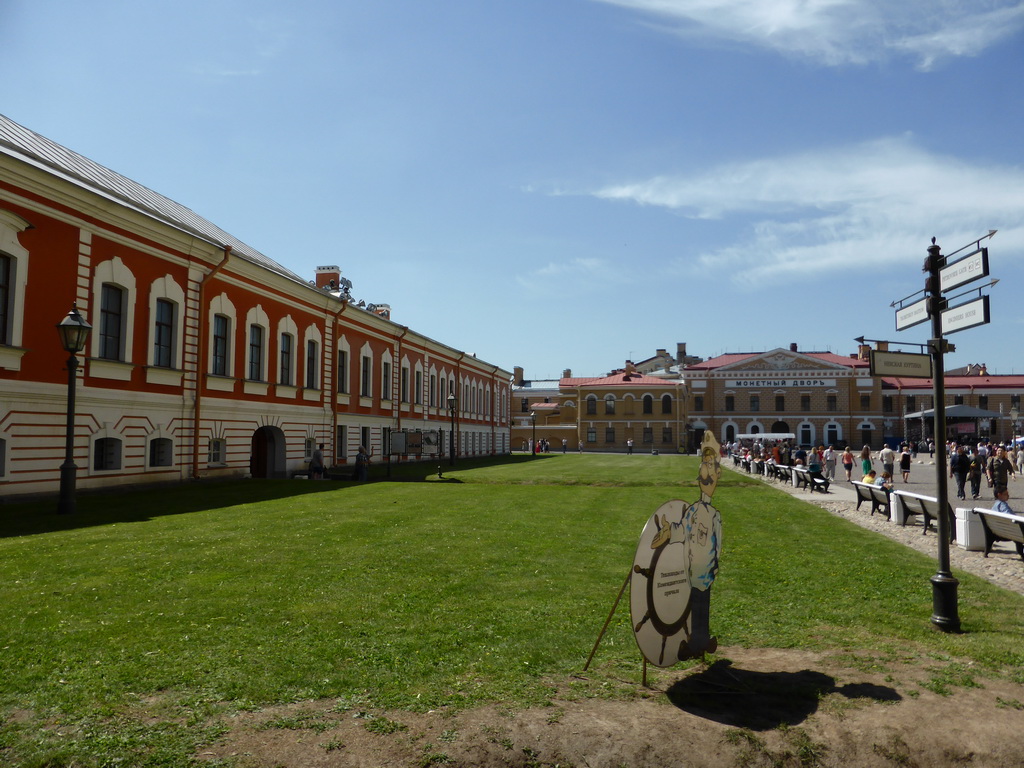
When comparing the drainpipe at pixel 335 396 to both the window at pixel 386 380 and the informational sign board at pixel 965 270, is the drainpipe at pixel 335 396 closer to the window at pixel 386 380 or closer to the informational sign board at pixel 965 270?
the window at pixel 386 380

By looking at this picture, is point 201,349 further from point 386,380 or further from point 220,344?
point 386,380

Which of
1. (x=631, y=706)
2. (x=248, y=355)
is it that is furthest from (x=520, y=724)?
(x=248, y=355)

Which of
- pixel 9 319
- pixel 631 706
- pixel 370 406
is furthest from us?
pixel 370 406

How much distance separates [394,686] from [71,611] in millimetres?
3812

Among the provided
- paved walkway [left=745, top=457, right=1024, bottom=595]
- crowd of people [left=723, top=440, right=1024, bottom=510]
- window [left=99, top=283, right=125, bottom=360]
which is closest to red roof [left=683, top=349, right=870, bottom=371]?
crowd of people [left=723, top=440, right=1024, bottom=510]

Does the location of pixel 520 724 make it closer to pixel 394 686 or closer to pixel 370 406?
pixel 394 686

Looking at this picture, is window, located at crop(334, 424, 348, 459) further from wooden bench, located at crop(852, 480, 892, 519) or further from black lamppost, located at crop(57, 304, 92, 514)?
wooden bench, located at crop(852, 480, 892, 519)

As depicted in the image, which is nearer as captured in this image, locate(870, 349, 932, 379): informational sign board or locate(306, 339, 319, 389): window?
locate(870, 349, 932, 379): informational sign board

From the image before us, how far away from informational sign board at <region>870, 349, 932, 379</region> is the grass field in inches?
Result: 102

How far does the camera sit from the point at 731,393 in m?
82.6

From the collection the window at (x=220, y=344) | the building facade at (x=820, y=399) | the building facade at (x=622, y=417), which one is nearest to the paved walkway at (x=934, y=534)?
the window at (x=220, y=344)

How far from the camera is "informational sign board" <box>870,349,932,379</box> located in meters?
7.77

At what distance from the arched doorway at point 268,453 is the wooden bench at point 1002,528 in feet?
72.8

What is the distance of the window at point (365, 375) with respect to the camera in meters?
34.8
